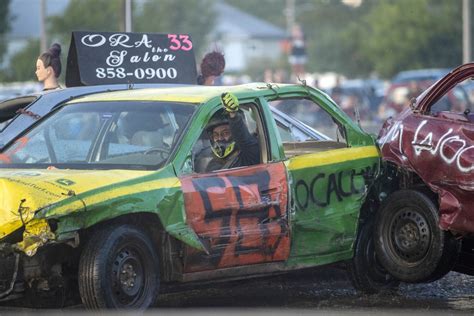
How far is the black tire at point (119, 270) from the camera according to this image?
726cm

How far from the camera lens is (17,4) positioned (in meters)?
82.9

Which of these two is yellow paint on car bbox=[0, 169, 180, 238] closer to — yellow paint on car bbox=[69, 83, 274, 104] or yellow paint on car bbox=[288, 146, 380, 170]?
yellow paint on car bbox=[69, 83, 274, 104]

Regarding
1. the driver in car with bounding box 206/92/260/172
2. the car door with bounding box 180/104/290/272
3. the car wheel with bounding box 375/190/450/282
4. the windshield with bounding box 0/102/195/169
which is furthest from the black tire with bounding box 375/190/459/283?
the windshield with bounding box 0/102/195/169

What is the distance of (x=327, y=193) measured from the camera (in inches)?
348

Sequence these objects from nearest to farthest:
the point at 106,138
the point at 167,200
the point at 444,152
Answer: the point at 167,200 → the point at 106,138 → the point at 444,152

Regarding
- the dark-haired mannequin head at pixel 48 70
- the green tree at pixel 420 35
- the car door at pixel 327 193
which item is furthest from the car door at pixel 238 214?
the green tree at pixel 420 35

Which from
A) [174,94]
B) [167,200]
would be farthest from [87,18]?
[167,200]

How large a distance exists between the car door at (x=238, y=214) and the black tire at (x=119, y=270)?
318mm

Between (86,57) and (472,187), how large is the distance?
433cm

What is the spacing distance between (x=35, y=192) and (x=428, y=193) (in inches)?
120

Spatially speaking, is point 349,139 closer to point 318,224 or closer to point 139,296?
point 318,224

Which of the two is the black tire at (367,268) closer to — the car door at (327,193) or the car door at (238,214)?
the car door at (327,193)

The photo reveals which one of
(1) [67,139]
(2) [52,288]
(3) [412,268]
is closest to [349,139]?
(3) [412,268]

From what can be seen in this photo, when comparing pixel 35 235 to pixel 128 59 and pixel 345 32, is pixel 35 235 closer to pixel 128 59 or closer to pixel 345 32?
pixel 128 59
